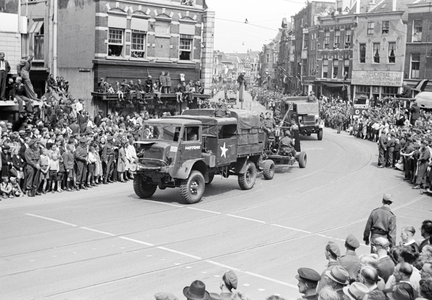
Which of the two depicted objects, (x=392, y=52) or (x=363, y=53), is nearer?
(x=392, y=52)

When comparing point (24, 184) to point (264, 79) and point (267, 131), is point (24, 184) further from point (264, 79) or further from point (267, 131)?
point (264, 79)

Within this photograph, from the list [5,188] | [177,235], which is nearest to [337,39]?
[5,188]

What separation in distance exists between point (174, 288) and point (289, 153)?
14406 millimetres

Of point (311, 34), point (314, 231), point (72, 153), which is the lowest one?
point (314, 231)

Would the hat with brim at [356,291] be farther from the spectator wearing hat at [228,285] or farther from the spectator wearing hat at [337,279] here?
the spectator wearing hat at [228,285]

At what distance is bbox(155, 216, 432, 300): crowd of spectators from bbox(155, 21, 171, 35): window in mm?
27200

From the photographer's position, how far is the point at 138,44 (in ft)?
111

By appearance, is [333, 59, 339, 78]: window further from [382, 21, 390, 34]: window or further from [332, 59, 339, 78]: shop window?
[382, 21, 390, 34]: window

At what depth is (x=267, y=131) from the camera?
23375 millimetres

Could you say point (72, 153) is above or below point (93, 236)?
above

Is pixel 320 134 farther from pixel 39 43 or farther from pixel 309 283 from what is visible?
pixel 309 283

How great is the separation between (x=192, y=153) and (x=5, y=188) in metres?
5.37

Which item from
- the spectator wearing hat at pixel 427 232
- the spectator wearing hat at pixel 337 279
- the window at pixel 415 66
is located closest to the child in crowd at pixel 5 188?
the spectator wearing hat at pixel 427 232

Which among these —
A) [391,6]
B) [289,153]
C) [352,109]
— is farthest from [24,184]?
[391,6]
